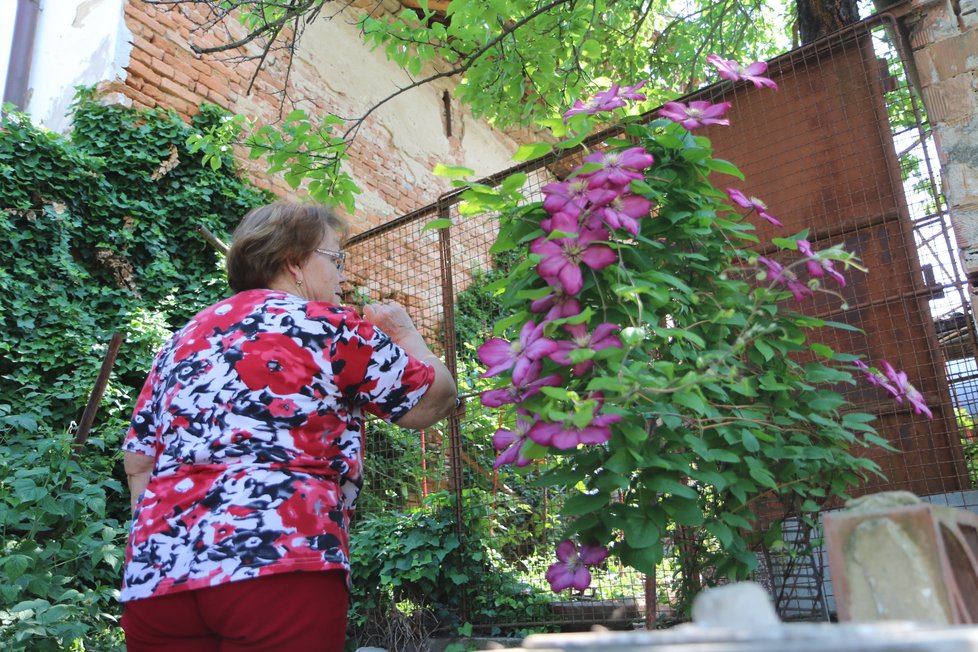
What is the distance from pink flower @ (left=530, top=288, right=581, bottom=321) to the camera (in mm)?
1642

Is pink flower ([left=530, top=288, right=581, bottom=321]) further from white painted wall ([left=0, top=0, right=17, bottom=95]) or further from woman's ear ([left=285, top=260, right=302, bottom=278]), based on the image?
white painted wall ([left=0, top=0, right=17, bottom=95])

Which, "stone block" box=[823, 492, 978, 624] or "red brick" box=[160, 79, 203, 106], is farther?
"red brick" box=[160, 79, 203, 106]

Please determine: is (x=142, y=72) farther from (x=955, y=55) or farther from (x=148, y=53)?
(x=955, y=55)

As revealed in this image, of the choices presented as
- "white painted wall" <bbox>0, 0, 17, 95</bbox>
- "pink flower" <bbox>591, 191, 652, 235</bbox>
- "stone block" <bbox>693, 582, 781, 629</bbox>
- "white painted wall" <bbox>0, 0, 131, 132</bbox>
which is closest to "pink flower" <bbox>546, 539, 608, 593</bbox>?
"pink flower" <bbox>591, 191, 652, 235</bbox>

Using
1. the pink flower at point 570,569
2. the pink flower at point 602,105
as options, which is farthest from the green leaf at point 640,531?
the pink flower at point 602,105

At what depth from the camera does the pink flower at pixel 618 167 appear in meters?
1.67

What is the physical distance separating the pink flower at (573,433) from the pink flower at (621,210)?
0.42 metres

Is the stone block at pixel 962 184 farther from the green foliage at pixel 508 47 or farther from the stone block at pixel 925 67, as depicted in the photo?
the green foliage at pixel 508 47

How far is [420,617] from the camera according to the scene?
3.45 metres

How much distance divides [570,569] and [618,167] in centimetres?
89

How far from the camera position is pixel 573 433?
1463mm

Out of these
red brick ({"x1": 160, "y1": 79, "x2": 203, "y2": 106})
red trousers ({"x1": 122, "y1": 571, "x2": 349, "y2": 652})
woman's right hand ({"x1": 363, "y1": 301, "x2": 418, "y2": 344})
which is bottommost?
red trousers ({"x1": 122, "y1": 571, "x2": 349, "y2": 652})

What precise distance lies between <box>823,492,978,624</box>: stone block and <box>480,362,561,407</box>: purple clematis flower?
650mm

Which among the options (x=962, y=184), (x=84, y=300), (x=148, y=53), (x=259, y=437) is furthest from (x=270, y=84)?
(x=259, y=437)
